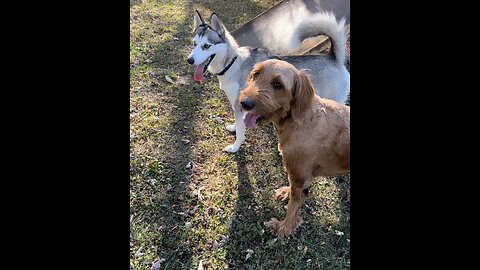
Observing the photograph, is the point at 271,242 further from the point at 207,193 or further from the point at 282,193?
the point at 207,193

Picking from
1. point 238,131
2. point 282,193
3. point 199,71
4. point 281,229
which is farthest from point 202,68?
point 281,229

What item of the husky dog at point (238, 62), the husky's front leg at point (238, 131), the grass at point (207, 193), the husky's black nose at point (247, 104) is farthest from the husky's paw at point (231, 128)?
the husky's black nose at point (247, 104)

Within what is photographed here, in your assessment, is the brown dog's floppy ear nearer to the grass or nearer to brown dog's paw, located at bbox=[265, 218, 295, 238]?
brown dog's paw, located at bbox=[265, 218, 295, 238]

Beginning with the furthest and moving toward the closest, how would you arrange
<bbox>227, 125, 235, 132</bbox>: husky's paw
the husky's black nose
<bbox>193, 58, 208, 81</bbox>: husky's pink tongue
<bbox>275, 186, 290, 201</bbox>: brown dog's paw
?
<bbox>227, 125, 235, 132</bbox>: husky's paw
<bbox>193, 58, 208, 81</bbox>: husky's pink tongue
<bbox>275, 186, 290, 201</bbox>: brown dog's paw
the husky's black nose

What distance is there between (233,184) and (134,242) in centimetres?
156

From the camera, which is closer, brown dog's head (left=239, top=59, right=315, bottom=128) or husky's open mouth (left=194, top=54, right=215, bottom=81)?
brown dog's head (left=239, top=59, right=315, bottom=128)

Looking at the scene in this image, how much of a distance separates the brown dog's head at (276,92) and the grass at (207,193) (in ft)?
5.47

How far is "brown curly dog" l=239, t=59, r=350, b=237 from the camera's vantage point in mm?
2791

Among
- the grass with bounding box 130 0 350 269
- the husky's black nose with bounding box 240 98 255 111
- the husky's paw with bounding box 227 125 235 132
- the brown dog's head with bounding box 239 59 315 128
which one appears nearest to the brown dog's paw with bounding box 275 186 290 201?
the grass with bounding box 130 0 350 269

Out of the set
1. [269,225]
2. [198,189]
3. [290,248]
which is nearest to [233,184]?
[198,189]

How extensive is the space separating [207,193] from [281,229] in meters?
1.20

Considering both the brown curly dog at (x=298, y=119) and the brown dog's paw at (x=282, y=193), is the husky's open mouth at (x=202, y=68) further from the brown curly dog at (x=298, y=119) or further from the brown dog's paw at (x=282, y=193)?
the brown dog's paw at (x=282, y=193)

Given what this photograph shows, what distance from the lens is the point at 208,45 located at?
4145 mm

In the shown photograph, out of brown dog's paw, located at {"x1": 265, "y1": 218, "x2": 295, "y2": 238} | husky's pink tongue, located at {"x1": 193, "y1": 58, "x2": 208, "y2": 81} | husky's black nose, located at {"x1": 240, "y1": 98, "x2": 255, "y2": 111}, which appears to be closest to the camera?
husky's black nose, located at {"x1": 240, "y1": 98, "x2": 255, "y2": 111}
